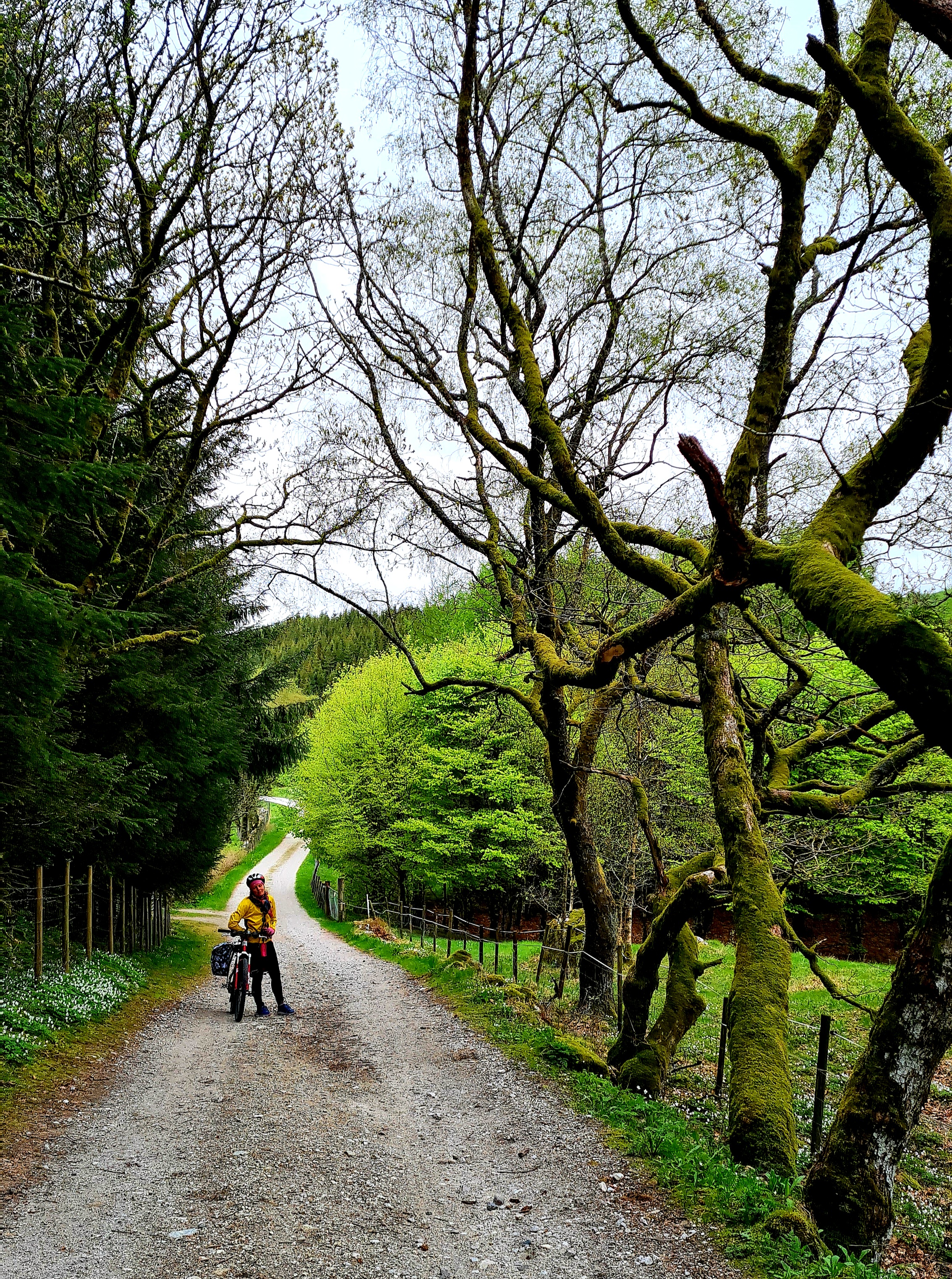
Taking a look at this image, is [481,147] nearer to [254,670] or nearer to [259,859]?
[254,670]

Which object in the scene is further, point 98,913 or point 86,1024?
point 98,913

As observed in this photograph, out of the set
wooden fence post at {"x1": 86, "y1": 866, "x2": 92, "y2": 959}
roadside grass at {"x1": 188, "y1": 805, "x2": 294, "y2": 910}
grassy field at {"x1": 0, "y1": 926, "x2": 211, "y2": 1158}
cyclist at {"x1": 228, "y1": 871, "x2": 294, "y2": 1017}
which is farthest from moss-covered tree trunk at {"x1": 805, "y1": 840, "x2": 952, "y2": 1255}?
roadside grass at {"x1": 188, "y1": 805, "x2": 294, "y2": 910}

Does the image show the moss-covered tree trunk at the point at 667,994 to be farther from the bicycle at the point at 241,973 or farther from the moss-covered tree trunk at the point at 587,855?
the bicycle at the point at 241,973

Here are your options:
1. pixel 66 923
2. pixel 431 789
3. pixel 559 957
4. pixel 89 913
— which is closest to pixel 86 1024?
pixel 66 923

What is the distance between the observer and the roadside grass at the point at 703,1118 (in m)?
4.36

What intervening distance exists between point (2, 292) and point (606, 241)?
763cm

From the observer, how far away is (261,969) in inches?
432

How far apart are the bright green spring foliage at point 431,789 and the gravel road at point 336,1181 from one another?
1368 cm

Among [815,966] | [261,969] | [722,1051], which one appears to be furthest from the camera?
[261,969]

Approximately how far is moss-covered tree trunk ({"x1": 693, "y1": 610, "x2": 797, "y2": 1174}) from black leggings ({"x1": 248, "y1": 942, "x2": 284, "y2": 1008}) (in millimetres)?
6739

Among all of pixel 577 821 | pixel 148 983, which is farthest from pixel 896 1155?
pixel 148 983

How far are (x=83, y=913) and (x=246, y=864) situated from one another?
37703 mm

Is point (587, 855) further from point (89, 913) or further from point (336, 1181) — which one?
point (89, 913)

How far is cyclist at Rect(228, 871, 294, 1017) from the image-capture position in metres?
10.8
